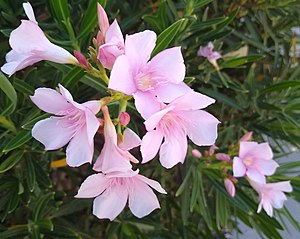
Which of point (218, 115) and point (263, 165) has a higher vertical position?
point (263, 165)

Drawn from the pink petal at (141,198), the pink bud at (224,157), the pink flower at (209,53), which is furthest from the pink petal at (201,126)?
the pink flower at (209,53)

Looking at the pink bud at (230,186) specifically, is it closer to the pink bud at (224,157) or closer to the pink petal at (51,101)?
the pink bud at (224,157)

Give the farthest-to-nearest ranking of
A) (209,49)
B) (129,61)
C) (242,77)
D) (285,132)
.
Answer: (242,77), (285,132), (209,49), (129,61)

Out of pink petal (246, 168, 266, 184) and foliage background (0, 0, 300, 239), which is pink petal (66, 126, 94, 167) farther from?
pink petal (246, 168, 266, 184)

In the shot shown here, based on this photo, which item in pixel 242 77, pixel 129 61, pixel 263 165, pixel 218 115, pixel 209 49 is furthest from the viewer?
pixel 242 77

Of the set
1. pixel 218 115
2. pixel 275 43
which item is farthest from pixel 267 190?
pixel 275 43

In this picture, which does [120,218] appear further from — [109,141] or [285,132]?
[109,141]
